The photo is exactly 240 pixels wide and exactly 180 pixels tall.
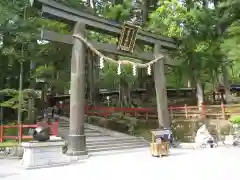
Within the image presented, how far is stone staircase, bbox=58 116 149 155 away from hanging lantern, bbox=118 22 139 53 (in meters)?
4.48

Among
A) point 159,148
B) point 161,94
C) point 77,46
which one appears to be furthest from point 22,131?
point 161,94

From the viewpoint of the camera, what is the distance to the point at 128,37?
13727 millimetres

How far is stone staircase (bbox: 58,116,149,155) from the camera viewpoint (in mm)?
13179

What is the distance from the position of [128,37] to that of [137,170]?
7.20m

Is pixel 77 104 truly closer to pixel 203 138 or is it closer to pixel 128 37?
pixel 128 37

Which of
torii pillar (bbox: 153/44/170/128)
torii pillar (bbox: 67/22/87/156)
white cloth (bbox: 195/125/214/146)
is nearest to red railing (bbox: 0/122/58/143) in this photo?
torii pillar (bbox: 67/22/87/156)

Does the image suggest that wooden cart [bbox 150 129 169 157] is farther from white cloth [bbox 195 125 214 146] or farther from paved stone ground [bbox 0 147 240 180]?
white cloth [bbox 195 125 214 146]

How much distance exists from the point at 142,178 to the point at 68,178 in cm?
187

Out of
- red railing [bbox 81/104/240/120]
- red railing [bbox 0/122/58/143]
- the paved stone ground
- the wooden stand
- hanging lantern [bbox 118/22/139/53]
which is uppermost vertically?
hanging lantern [bbox 118/22/139/53]

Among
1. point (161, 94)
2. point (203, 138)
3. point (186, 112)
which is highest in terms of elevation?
point (161, 94)

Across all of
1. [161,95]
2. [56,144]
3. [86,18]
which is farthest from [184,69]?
[56,144]

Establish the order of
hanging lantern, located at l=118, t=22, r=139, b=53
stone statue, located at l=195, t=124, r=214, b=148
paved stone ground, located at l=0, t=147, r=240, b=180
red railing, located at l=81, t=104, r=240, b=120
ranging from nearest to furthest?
paved stone ground, located at l=0, t=147, r=240, b=180, hanging lantern, located at l=118, t=22, r=139, b=53, stone statue, located at l=195, t=124, r=214, b=148, red railing, located at l=81, t=104, r=240, b=120

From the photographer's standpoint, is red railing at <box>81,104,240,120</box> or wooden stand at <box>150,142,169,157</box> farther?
red railing at <box>81,104,240,120</box>

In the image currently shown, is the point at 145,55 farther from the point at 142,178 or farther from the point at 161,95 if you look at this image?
the point at 142,178
